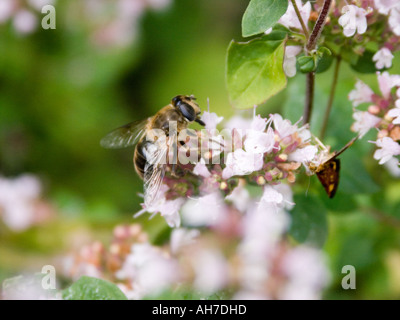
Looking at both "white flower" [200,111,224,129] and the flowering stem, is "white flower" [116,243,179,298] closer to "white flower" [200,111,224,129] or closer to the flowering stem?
"white flower" [200,111,224,129]

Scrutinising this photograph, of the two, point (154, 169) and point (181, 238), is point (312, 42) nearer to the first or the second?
point (154, 169)

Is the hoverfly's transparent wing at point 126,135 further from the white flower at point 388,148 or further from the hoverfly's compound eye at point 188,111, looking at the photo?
the white flower at point 388,148

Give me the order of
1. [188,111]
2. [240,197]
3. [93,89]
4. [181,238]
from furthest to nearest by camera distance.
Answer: [93,89] < [181,238] < [240,197] < [188,111]

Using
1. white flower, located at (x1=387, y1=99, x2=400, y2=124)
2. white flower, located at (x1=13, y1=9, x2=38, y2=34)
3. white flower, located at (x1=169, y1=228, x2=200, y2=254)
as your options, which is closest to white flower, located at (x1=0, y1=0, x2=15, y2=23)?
white flower, located at (x1=13, y1=9, x2=38, y2=34)

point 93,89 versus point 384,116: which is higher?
point 93,89

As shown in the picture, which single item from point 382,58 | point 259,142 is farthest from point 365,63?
point 259,142
